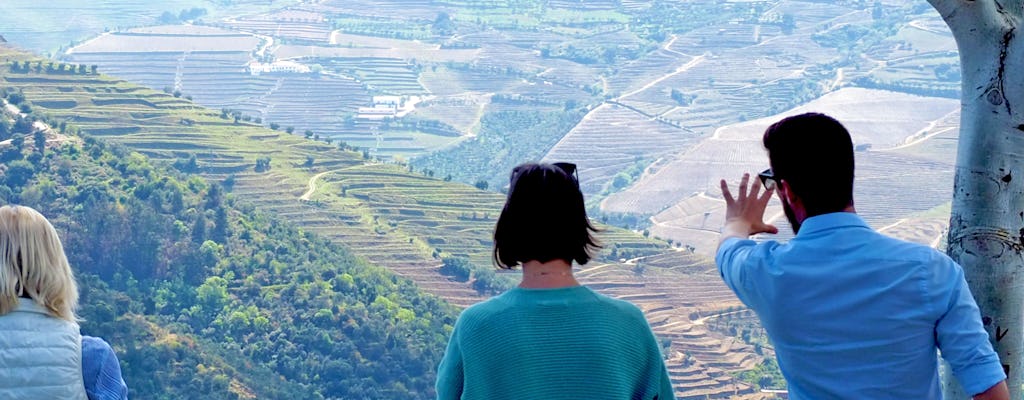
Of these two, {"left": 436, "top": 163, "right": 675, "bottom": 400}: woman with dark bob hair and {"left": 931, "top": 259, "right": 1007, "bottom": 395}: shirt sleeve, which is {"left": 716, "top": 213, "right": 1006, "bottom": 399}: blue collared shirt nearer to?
{"left": 931, "top": 259, "right": 1007, "bottom": 395}: shirt sleeve

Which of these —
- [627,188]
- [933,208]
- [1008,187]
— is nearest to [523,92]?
[627,188]

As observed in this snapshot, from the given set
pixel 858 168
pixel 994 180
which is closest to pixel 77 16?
pixel 858 168

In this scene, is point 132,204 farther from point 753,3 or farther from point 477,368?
point 753,3

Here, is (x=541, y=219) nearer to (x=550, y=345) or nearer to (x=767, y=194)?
(x=550, y=345)

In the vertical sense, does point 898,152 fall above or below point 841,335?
below

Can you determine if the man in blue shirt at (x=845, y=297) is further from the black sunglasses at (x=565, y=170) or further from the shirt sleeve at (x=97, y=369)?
the shirt sleeve at (x=97, y=369)

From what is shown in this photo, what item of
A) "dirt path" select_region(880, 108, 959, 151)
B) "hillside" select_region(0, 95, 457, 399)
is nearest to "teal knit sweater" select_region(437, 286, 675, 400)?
"hillside" select_region(0, 95, 457, 399)
